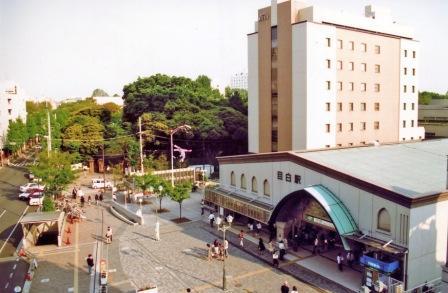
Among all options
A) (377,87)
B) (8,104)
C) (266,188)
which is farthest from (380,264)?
(8,104)

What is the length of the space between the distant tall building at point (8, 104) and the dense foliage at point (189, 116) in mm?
28218

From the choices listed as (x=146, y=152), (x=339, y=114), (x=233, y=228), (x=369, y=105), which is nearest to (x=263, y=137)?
(x=339, y=114)

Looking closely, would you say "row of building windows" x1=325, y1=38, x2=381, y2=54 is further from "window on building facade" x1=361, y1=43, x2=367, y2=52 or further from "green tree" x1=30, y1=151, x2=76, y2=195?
"green tree" x1=30, y1=151, x2=76, y2=195

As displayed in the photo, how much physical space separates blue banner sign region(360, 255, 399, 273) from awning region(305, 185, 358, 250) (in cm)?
160

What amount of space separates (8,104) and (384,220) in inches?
3629

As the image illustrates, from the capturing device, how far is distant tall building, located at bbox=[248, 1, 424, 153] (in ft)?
→ 169

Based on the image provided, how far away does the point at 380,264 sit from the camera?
23.6 m

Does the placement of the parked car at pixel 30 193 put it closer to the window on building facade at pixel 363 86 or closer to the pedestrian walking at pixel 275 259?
the pedestrian walking at pixel 275 259

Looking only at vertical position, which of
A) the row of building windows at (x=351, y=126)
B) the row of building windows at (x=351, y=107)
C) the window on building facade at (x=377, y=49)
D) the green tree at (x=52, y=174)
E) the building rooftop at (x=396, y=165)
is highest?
the window on building facade at (x=377, y=49)

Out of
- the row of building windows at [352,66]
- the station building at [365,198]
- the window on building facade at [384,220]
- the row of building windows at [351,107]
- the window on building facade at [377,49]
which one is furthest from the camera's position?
the window on building facade at [377,49]

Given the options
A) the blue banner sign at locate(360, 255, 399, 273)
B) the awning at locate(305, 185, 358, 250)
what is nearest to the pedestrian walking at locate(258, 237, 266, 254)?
the awning at locate(305, 185, 358, 250)

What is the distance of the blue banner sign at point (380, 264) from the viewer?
76.4 ft

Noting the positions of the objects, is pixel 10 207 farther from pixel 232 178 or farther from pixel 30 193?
pixel 232 178

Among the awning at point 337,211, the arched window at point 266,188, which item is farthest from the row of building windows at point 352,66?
the awning at point 337,211
